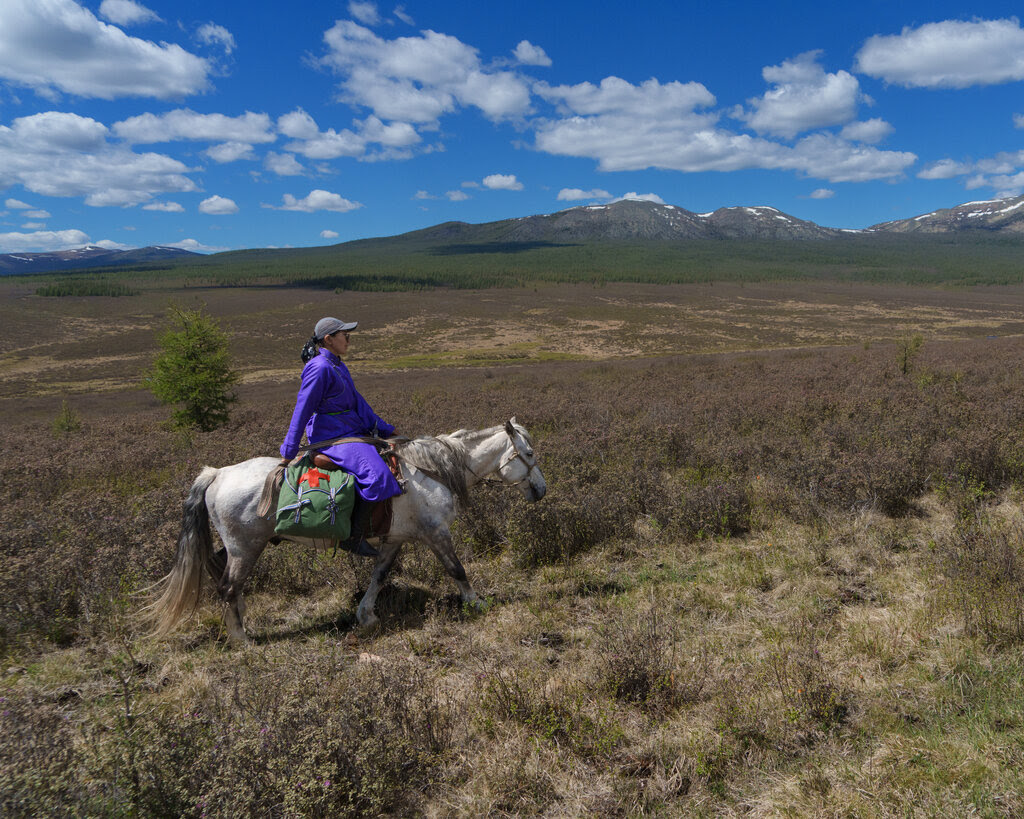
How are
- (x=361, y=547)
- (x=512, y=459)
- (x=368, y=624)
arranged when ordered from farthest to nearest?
(x=512, y=459), (x=361, y=547), (x=368, y=624)

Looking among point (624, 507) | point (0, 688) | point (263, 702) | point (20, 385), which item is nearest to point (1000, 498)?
point (624, 507)

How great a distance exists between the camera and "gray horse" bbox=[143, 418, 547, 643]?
170 inches

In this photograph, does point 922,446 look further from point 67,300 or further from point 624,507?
point 67,300

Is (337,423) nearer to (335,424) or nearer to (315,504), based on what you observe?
(335,424)

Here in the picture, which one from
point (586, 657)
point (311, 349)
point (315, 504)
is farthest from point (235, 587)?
point (586, 657)

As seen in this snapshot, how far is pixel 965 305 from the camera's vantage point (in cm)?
8988

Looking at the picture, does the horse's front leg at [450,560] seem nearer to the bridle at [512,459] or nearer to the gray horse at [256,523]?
the gray horse at [256,523]

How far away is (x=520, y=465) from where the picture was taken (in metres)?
5.20

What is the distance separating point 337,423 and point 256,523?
102 cm

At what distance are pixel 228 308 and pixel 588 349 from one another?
7090cm

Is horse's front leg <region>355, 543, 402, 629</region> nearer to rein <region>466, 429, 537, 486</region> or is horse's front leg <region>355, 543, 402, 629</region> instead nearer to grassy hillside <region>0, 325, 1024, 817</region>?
grassy hillside <region>0, 325, 1024, 817</region>

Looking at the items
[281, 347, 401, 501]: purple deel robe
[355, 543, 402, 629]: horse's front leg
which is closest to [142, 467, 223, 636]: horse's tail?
[281, 347, 401, 501]: purple deel robe

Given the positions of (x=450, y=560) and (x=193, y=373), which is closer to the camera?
(x=450, y=560)

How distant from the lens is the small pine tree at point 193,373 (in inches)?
687
